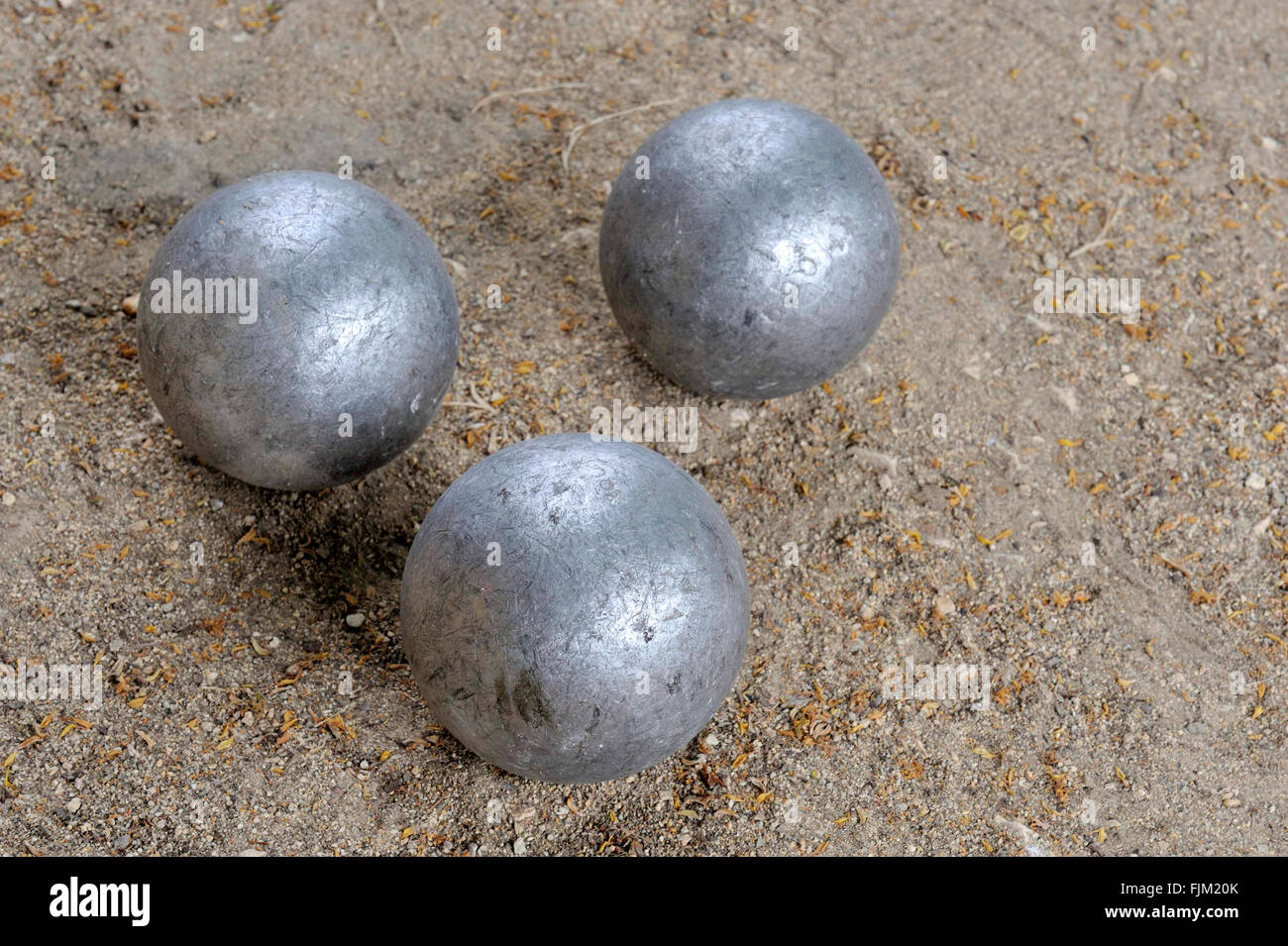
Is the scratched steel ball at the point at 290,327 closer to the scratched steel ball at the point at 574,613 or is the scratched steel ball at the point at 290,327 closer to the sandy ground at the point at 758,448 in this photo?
the sandy ground at the point at 758,448

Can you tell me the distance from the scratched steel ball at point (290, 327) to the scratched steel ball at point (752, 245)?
114cm

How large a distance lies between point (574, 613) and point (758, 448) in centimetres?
239

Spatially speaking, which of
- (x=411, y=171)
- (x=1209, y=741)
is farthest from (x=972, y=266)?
(x=411, y=171)

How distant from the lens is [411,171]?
23.9 feet

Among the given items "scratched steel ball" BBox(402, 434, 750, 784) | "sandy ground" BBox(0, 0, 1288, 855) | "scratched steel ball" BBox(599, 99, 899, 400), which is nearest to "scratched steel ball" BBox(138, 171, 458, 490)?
"sandy ground" BBox(0, 0, 1288, 855)

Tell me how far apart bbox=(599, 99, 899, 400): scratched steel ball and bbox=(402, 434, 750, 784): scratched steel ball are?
4.25 ft

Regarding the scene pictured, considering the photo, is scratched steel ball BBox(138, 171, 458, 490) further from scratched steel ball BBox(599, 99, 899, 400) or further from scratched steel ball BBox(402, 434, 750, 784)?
scratched steel ball BBox(599, 99, 899, 400)

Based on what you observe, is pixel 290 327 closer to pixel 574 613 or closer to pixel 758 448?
pixel 574 613

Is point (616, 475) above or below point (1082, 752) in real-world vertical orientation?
above

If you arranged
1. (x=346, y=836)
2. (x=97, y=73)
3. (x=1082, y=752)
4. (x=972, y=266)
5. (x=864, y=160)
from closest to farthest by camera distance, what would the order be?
(x=346, y=836) < (x=1082, y=752) < (x=864, y=160) < (x=972, y=266) < (x=97, y=73)

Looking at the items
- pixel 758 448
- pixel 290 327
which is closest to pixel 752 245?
pixel 758 448

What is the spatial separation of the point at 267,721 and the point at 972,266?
4.86 meters

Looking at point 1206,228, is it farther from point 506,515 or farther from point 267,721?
point 267,721

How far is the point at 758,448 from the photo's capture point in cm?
629
